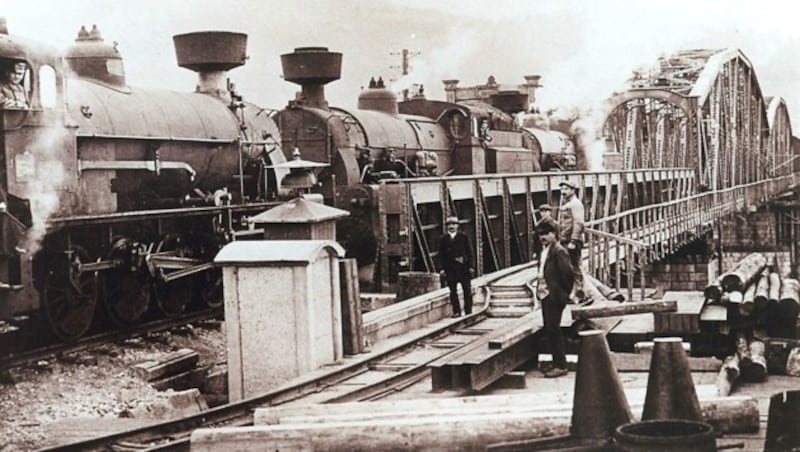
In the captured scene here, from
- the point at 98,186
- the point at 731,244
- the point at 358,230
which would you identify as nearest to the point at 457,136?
the point at 358,230

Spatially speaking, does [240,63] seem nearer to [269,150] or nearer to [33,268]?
[269,150]

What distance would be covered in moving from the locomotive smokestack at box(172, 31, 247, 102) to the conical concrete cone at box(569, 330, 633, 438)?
1216cm

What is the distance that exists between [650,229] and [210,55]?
1258 centimetres

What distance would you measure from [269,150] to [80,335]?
5684 millimetres

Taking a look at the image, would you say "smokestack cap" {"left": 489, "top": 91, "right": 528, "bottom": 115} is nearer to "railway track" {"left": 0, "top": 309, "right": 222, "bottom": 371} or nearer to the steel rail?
"railway track" {"left": 0, "top": 309, "right": 222, "bottom": 371}

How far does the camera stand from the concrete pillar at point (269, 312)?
10.3m

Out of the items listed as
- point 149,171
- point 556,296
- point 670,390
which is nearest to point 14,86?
point 149,171

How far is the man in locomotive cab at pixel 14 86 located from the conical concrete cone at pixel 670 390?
808cm

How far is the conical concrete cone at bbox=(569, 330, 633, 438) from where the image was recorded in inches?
251

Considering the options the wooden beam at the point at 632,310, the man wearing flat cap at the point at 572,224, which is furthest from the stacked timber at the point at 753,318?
the man wearing flat cap at the point at 572,224

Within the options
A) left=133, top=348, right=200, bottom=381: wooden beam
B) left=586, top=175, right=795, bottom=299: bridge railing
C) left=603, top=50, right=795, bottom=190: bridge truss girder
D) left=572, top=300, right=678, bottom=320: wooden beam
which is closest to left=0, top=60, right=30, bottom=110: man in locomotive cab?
left=133, top=348, right=200, bottom=381: wooden beam

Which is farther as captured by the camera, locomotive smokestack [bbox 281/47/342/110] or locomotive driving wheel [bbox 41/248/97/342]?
locomotive smokestack [bbox 281/47/342/110]

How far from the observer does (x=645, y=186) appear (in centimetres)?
3381

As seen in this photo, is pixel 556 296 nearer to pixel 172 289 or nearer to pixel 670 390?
pixel 670 390
